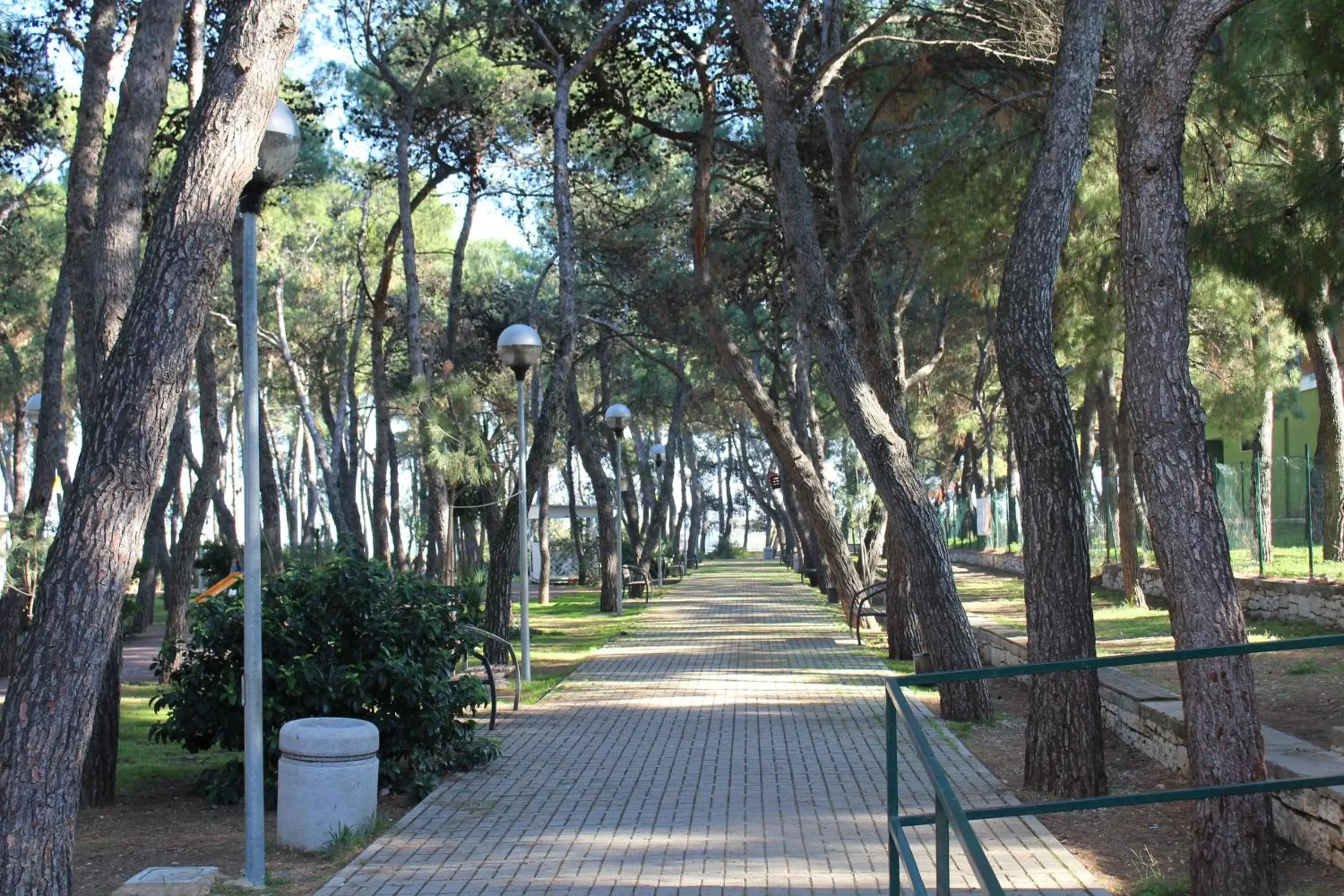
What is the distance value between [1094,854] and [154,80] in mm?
6567

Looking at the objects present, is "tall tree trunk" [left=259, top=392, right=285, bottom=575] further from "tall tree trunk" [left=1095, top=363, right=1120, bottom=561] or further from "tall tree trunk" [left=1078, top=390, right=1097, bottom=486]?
"tall tree trunk" [left=1078, top=390, right=1097, bottom=486]

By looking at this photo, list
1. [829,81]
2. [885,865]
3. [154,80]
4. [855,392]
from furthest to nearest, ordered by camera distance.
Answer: [829,81] < [855,392] < [154,80] < [885,865]

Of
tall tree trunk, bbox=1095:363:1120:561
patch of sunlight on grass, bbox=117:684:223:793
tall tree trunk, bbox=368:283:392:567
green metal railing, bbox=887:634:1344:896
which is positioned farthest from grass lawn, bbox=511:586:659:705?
tall tree trunk, bbox=1095:363:1120:561

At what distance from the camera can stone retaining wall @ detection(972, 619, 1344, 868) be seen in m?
5.86

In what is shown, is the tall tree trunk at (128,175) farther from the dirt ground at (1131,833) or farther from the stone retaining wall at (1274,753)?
the stone retaining wall at (1274,753)

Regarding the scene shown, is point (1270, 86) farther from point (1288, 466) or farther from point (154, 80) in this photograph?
point (1288, 466)

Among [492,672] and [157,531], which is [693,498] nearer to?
[157,531]

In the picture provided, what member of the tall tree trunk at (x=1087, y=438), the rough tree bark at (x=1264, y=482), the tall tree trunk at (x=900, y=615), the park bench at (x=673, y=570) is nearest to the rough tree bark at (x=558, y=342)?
the tall tree trunk at (x=900, y=615)

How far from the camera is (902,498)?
421 inches

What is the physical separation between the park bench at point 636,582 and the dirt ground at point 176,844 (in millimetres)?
20428

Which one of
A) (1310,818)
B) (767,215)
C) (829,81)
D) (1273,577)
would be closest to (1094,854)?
(1310,818)

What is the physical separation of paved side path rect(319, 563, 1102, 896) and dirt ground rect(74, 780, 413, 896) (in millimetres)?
243

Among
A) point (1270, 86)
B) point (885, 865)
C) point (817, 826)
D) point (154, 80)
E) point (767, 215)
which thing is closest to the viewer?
point (885, 865)

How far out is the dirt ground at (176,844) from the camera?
6.06 meters
